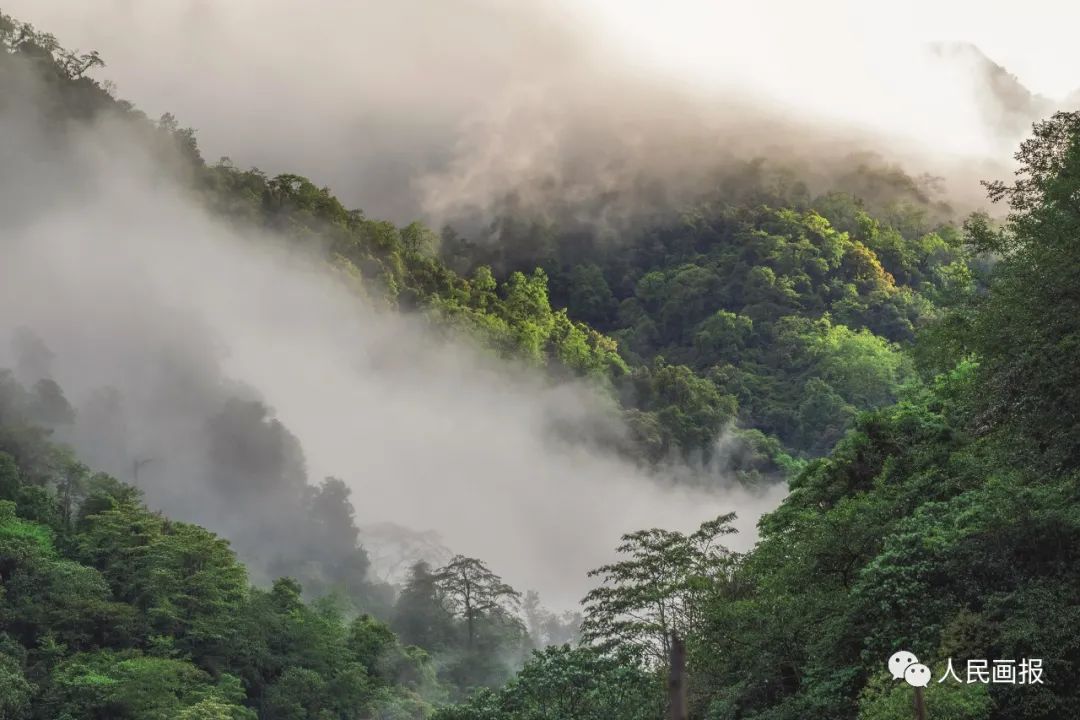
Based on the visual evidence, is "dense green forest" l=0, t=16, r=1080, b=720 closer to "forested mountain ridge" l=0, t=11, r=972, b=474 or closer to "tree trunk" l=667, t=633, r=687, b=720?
"forested mountain ridge" l=0, t=11, r=972, b=474

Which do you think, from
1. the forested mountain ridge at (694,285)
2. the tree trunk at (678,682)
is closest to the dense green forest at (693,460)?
the forested mountain ridge at (694,285)

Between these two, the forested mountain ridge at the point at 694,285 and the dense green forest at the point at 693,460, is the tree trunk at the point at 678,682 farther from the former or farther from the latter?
the forested mountain ridge at the point at 694,285

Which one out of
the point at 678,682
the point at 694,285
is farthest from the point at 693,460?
the point at 678,682

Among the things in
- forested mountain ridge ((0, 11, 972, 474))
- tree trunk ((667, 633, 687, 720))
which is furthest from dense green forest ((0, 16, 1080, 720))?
tree trunk ((667, 633, 687, 720))

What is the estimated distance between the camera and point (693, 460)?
108m

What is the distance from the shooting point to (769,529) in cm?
3709

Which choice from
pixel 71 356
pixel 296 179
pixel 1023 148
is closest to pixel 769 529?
pixel 1023 148

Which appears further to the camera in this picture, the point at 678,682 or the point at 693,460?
the point at 693,460

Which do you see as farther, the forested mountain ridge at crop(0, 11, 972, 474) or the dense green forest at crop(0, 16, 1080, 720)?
the forested mountain ridge at crop(0, 11, 972, 474)

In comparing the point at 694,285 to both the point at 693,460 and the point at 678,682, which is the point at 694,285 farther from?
the point at 678,682

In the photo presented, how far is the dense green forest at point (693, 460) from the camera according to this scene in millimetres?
22141

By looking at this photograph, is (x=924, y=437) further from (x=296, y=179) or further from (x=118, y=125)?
(x=296, y=179)

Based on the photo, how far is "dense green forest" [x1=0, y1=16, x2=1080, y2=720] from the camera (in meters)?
22.1

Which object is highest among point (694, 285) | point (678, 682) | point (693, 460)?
point (694, 285)
